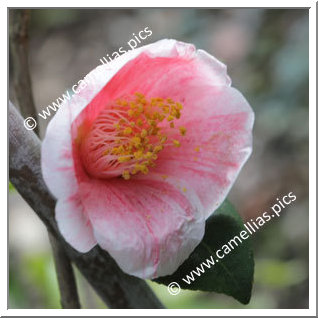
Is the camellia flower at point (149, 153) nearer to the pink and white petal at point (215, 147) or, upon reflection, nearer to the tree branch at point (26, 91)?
the pink and white petal at point (215, 147)

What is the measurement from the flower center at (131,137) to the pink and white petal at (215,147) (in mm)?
26

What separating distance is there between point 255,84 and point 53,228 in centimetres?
196

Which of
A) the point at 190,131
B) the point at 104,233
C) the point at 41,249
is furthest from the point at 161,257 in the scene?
the point at 41,249

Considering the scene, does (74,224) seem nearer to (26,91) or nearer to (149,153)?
(149,153)

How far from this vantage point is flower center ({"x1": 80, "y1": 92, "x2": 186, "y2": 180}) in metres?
0.79

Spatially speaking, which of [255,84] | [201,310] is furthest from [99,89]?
[255,84]

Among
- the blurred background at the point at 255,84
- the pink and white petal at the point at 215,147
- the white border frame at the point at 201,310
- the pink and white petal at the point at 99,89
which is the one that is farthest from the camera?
the blurred background at the point at 255,84

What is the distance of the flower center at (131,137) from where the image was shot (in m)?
0.79

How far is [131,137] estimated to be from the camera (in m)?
0.84

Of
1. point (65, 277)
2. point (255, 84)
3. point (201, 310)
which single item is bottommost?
point (255, 84)

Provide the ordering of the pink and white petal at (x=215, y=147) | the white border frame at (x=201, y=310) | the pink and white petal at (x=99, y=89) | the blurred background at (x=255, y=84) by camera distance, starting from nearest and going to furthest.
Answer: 1. the pink and white petal at (x=99, y=89)
2. the pink and white petal at (x=215, y=147)
3. the white border frame at (x=201, y=310)
4. the blurred background at (x=255, y=84)

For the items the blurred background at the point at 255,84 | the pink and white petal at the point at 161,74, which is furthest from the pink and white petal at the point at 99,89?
the blurred background at the point at 255,84

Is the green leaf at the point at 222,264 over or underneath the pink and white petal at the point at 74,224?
underneath

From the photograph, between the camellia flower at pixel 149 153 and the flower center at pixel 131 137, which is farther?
the flower center at pixel 131 137
